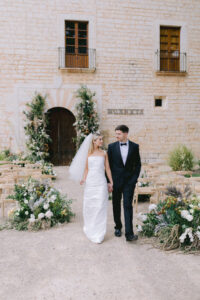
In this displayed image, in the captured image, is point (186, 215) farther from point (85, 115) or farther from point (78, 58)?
point (78, 58)

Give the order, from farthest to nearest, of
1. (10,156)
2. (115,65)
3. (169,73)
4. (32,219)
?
(169,73)
(115,65)
(10,156)
(32,219)

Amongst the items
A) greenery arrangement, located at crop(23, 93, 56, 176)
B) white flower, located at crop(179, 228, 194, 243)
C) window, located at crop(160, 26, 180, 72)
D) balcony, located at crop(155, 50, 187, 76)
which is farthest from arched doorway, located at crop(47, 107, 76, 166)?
white flower, located at crop(179, 228, 194, 243)

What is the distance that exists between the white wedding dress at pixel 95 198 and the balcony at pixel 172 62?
8.29 metres

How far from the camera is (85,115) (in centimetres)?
1070

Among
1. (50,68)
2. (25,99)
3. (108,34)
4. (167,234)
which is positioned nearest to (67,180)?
(25,99)

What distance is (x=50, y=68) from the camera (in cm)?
1088

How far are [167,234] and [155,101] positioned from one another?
8.77m

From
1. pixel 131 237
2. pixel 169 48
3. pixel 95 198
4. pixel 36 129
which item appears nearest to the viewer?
pixel 131 237

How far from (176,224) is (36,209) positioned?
2197 mm

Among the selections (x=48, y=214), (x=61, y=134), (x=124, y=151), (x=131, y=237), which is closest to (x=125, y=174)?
(x=124, y=151)

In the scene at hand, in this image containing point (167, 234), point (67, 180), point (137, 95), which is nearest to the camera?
point (167, 234)

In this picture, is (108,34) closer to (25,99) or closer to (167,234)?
(25,99)

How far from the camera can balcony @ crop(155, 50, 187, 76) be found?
11.7 m

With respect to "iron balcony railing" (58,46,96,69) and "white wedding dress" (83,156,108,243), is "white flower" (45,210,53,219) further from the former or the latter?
"iron balcony railing" (58,46,96,69)
